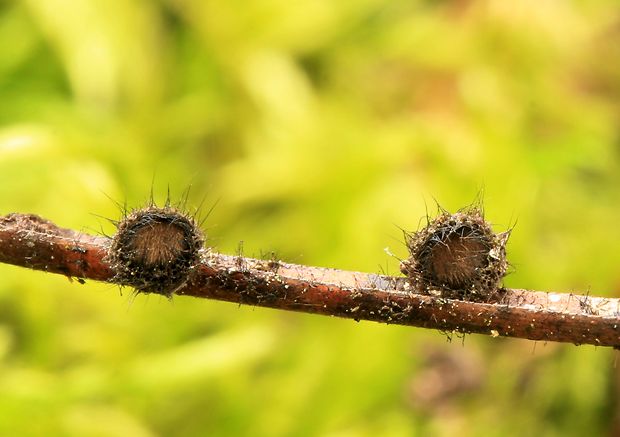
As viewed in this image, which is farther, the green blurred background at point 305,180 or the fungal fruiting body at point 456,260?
the green blurred background at point 305,180

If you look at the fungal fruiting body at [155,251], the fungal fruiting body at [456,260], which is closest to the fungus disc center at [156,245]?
the fungal fruiting body at [155,251]

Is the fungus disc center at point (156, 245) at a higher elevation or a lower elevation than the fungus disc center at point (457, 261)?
lower

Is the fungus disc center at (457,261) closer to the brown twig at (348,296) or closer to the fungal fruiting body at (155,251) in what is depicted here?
the brown twig at (348,296)

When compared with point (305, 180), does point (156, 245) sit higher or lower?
lower

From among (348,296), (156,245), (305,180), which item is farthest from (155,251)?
(305,180)

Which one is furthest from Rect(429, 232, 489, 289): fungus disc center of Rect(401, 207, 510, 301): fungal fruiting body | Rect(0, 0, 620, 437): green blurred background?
Rect(0, 0, 620, 437): green blurred background

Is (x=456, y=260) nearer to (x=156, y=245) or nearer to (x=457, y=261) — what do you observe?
(x=457, y=261)
